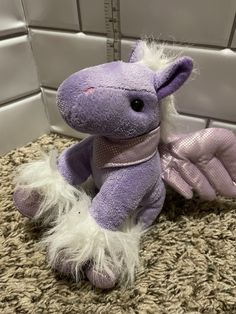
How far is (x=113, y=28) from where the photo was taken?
1.96 ft

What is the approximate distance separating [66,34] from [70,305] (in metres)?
0.47

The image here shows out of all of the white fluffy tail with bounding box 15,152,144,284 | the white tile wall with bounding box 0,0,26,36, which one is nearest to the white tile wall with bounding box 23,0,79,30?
the white tile wall with bounding box 0,0,26,36

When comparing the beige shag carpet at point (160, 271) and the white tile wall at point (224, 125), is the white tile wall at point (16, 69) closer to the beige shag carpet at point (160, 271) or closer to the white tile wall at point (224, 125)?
the beige shag carpet at point (160, 271)

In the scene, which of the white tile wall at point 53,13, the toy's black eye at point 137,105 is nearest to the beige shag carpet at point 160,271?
the toy's black eye at point 137,105

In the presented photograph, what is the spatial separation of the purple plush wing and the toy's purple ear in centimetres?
12

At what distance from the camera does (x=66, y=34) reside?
2.12ft

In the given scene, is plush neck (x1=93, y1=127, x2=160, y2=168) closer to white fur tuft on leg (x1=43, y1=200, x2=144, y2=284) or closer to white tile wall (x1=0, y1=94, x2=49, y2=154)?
white fur tuft on leg (x1=43, y1=200, x2=144, y2=284)

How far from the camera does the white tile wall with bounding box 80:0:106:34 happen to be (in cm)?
59

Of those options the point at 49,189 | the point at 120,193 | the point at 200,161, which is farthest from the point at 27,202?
Answer: the point at 200,161

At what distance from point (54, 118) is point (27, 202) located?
1.03 ft

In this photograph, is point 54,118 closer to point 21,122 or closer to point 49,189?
point 21,122

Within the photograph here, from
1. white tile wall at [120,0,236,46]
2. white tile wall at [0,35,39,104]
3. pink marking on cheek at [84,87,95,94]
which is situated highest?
white tile wall at [120,0,236,46]

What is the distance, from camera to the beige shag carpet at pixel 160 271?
1.57 feet

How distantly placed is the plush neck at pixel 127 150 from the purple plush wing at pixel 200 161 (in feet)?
0.20
